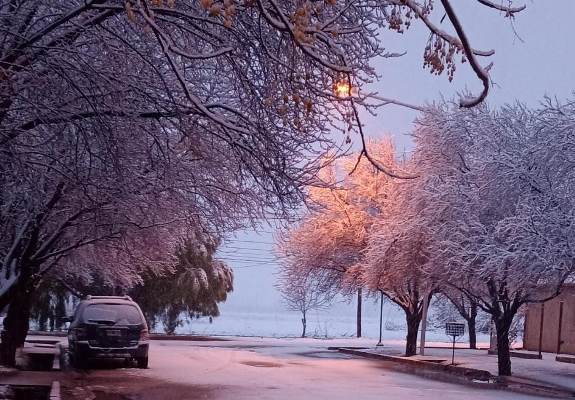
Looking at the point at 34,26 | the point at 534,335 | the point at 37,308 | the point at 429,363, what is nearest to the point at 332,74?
the point at 34,26

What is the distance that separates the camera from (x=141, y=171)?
1108cm

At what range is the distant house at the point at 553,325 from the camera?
34406 mm

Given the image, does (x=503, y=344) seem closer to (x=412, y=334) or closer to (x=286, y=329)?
(x=412, y=334)

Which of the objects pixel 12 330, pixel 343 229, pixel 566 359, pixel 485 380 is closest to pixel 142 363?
pixel 12 330

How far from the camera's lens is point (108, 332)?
19.5 m

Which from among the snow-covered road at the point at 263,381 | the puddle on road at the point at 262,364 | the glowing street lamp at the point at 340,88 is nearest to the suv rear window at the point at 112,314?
the snow-covered road at the point at 263,381

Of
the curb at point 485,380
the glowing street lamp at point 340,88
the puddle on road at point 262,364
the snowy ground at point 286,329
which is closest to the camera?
the glowing street lamp at point 340,88

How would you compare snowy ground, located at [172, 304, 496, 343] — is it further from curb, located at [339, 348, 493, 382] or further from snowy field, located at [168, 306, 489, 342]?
curb, located at [339, 348, 493, 382]

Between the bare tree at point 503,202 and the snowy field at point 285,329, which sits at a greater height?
the bare tree at point 503,202

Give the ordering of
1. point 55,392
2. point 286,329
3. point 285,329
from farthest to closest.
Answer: point 286,329
point 285,329
point 55,392

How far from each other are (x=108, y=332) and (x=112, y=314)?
59 cm

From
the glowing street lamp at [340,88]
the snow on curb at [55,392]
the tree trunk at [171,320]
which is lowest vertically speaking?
the tree trunk at [171,320]

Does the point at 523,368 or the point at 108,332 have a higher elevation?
the point at 108,332

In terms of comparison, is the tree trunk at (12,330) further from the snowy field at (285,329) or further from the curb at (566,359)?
the snowy field at (285,329)
